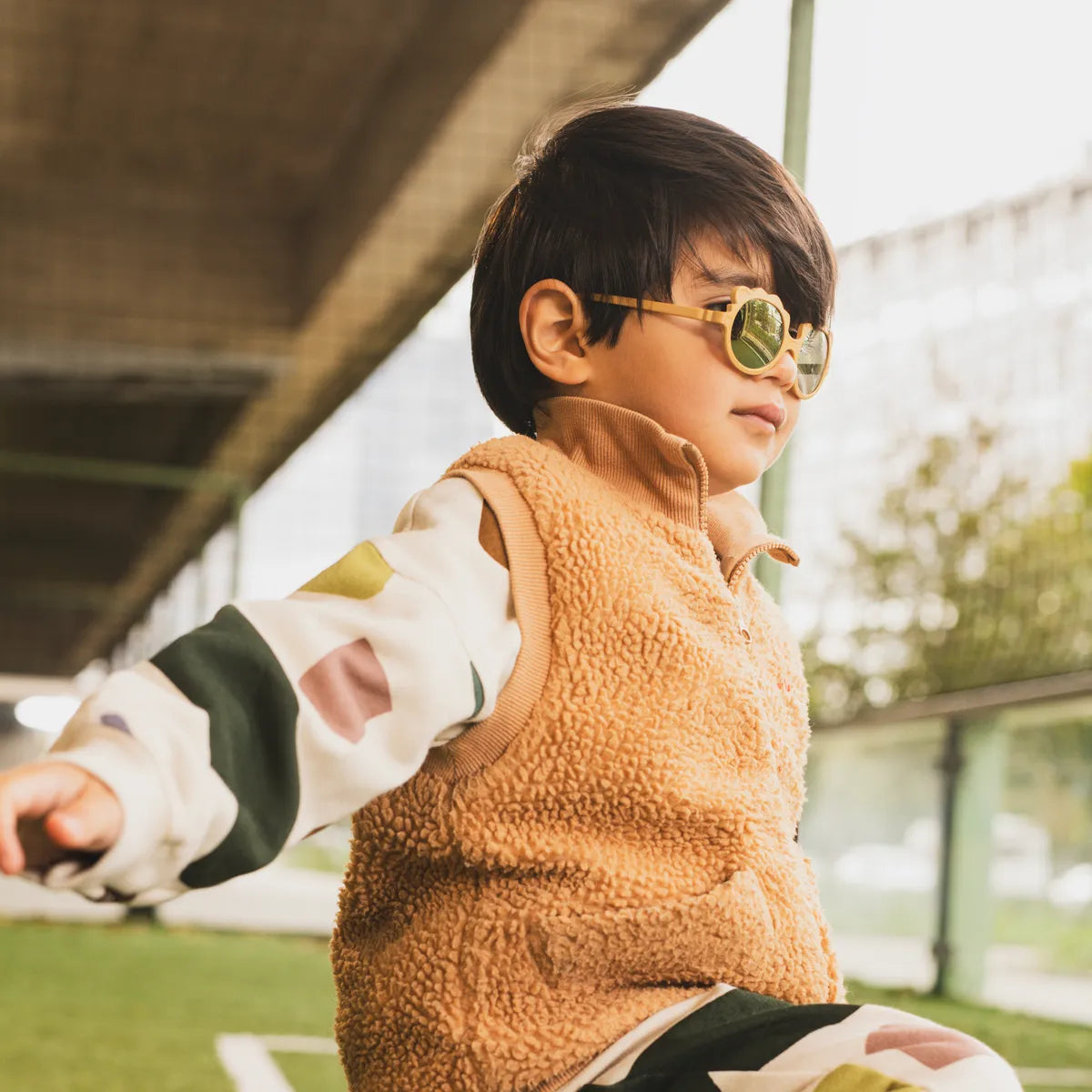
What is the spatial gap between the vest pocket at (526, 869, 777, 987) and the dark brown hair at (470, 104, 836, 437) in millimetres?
354

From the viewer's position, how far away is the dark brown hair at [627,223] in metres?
0.96

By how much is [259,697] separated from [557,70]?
11.5 feet

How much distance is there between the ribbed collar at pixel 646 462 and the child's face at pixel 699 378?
0.02 meters

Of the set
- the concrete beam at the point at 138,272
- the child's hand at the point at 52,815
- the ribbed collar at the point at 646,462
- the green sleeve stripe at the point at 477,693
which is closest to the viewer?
the child's hand at the point at 52,815

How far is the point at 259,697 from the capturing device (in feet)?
2.14

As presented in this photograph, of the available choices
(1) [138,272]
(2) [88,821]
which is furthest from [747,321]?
(1) [138,272]

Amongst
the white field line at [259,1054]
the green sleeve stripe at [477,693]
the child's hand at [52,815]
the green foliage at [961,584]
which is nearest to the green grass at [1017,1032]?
the green foliage at [961,584]

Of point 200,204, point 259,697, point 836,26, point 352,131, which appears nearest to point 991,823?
point 836,26

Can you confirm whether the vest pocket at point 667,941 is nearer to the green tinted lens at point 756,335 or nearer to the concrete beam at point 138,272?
the green tinted lens at point 756,335

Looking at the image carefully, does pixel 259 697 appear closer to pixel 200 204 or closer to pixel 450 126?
pixel 450 126

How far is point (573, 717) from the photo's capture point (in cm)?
82

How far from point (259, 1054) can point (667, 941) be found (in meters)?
1.77

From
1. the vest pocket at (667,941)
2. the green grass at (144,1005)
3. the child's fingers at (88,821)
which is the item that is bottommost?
the green grass at (144,1005)

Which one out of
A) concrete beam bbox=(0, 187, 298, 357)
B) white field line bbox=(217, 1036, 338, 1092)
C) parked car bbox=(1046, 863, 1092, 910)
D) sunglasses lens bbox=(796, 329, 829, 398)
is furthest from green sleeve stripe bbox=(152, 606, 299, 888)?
concrete beam bbox=(0, 187, 298, 357)
